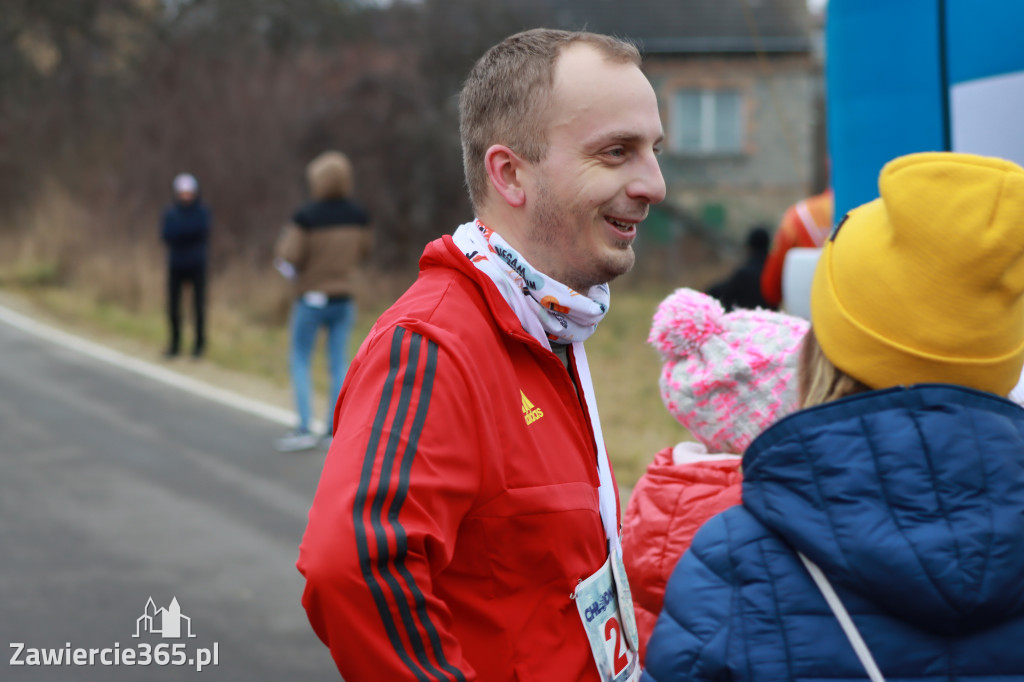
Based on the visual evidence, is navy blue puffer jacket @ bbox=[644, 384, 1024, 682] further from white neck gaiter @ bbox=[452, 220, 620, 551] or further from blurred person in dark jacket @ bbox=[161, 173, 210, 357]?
blurred person in dark jacket @ bbox=[161, 173, 210, 357]

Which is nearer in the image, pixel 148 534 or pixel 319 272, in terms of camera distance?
pixel 148 534

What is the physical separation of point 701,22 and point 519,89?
1215 inches

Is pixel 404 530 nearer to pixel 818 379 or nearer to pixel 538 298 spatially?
pixel 538 298

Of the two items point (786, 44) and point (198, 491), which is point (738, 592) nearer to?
point (198, 491)

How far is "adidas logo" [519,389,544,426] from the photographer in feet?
5.92

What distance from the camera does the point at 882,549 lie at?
154 centimetres

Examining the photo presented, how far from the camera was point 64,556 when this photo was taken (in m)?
5.64

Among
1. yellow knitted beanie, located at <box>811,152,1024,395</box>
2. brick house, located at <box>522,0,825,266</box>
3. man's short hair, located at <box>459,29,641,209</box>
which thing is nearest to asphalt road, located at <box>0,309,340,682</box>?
man's short hair, located at <box>459,29,641,209</box>

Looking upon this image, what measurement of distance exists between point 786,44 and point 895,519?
3045 cm

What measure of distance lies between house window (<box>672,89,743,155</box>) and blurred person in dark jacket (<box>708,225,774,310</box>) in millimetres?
22703

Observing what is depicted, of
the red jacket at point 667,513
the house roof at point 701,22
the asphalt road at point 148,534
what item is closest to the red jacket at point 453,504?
the red jacket at point 667,513

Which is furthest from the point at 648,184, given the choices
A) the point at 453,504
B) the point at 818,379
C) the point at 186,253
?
the point at 186,253

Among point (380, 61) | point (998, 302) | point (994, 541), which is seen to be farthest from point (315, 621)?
point (380, 61)

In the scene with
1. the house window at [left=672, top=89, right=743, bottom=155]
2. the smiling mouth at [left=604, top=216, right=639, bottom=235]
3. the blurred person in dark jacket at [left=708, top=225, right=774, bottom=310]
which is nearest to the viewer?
the smiling mouth at [left=604, top=216, right=639, bottom=235]
